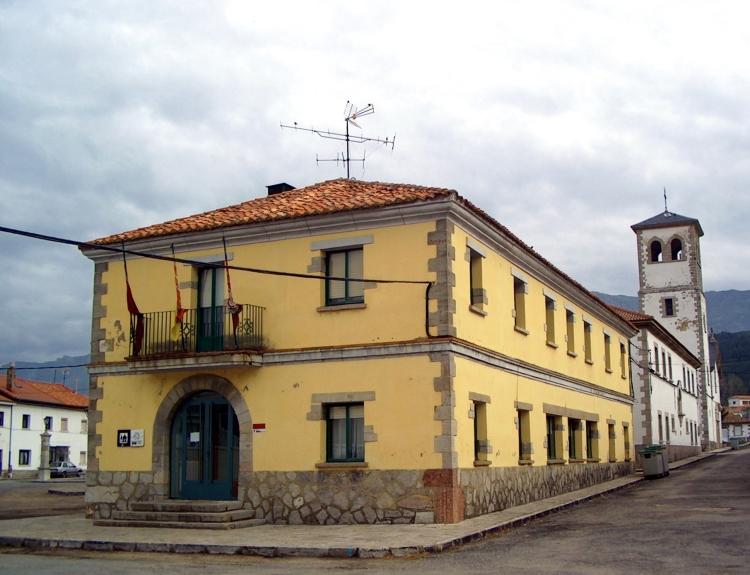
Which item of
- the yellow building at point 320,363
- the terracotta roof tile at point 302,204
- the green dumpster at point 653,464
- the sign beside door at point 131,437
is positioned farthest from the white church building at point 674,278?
the sign beside door at point 131,437

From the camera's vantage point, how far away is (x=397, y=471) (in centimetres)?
1602

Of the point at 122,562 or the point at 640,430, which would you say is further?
the point at 640,430

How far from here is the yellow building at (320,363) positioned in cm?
1622

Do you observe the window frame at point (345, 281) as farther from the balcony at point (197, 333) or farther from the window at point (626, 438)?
the window at point (626, 438)

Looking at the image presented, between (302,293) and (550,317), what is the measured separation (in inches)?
346

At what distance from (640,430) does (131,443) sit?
89.9 ft

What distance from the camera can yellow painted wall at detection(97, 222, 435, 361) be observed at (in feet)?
54.6

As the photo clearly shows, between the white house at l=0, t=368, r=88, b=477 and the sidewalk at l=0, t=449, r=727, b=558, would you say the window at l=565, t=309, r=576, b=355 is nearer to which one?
the sidewalk at l=0, t=449, r=727, b=558

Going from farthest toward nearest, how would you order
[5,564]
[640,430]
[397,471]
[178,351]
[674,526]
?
1. [640,430]
2. [178,351]
3. [397,471]
4. [674,526]
5. [5,564]

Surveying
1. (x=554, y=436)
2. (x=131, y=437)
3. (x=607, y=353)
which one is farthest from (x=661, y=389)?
(x=131, y=437)

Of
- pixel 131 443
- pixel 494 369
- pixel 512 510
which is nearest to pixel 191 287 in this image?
pixel 131 443

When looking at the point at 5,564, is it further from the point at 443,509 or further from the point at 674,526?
the point at 674,526

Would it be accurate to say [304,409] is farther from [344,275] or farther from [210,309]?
[210,309]

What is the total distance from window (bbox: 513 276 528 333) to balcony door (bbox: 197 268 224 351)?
7.08 m
